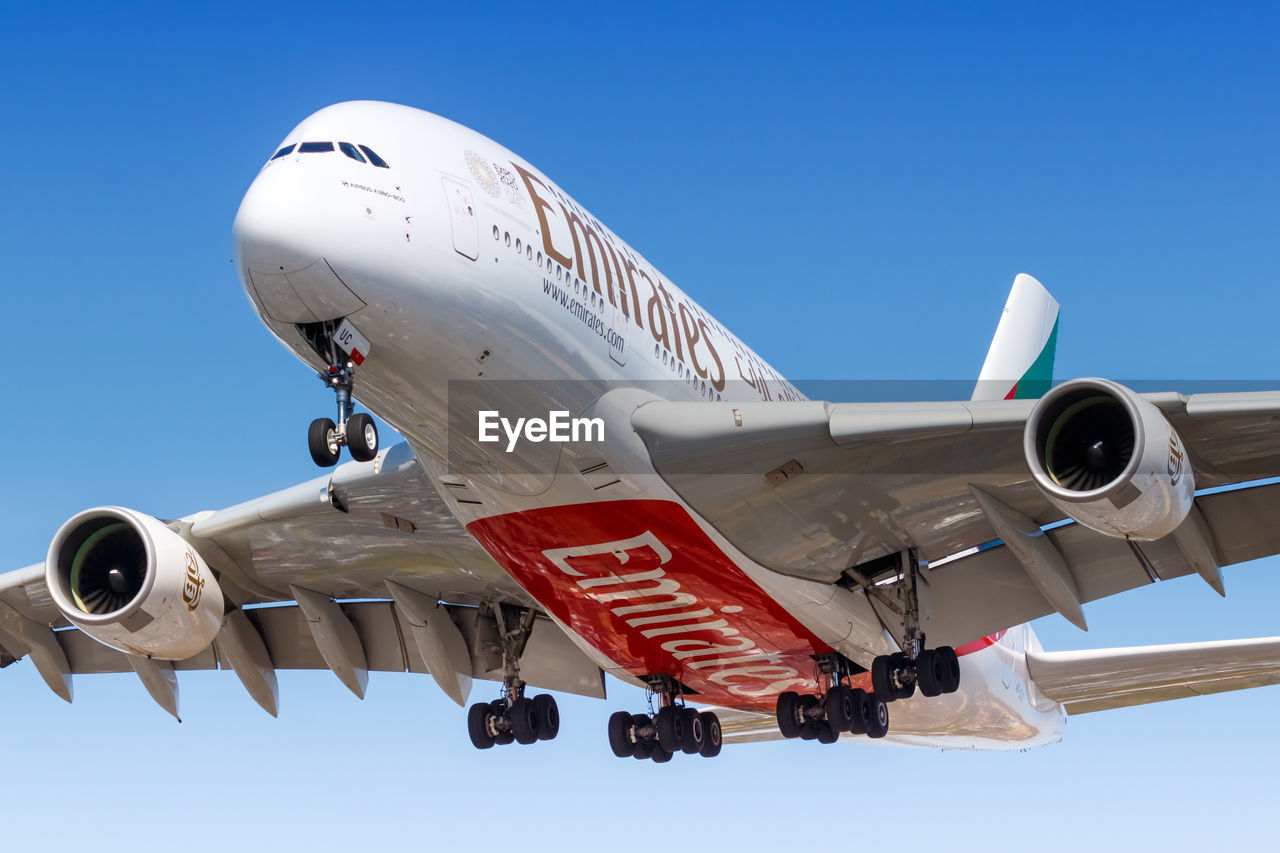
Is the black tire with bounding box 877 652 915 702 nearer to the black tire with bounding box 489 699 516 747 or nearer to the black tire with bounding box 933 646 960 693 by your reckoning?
the black tire with bounding box 933 646 960 693

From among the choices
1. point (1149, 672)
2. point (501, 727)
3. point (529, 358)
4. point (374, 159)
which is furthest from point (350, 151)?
point (1149, 672)

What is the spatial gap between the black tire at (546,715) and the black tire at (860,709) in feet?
13.2

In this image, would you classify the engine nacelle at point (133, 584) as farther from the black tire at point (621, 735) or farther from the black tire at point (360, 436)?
the black tire at point (360, 436)

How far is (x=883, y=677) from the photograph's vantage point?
60.2 ft

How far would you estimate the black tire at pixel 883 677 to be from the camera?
18344 millimetres

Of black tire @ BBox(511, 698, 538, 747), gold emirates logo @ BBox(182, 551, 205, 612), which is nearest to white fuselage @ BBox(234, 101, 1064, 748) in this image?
black tire @ BBox(511, 698, 538, 747)

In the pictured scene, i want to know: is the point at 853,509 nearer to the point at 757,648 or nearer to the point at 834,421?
the point at 834,421

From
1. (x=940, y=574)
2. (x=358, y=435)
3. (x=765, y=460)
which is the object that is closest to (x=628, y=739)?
(x=940, y=574)

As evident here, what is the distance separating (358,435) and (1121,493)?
667 cm

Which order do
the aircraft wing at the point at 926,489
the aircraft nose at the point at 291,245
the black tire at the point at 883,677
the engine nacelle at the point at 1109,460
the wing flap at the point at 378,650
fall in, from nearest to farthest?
the aircraft nose at the point at 291,245 → the engine nacelle at the point at 1109,460 → the aircraft wing at the point at 926,489 → the black tire at the point at 883,677 → the wing flap at the point at 378,650

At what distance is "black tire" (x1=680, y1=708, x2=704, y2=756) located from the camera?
20406 mm

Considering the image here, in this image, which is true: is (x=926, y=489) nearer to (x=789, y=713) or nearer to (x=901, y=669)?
(x=901, y=669)

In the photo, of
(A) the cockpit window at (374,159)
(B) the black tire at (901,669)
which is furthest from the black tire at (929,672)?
(A) the cockpit window at (374,159)

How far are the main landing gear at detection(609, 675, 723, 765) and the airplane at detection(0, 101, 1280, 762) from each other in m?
0.05
